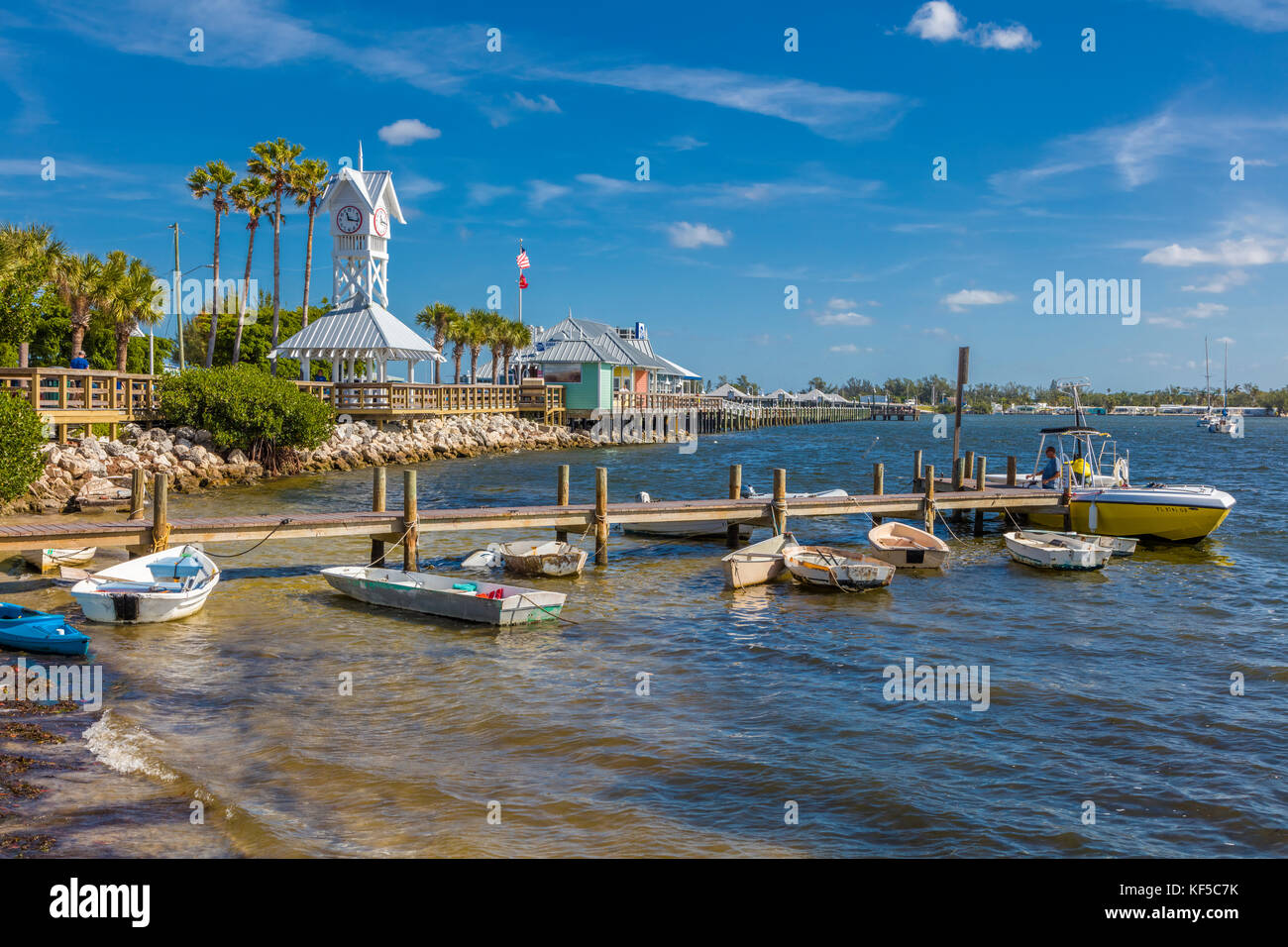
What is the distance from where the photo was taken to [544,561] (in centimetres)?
1986

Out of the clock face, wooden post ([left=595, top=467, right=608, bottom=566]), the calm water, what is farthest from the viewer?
the clock face

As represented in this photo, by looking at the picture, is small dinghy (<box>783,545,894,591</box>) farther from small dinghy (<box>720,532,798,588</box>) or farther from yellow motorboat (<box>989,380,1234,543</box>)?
yellow motorboat (<box>989,380,1234,543</box>)

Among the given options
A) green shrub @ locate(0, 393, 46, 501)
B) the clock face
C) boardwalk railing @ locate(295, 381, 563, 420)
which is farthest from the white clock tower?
green shrub @ locate(0, 393, 46, 501)

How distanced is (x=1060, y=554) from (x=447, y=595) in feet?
46.2

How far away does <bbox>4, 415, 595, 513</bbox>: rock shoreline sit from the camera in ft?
88.1

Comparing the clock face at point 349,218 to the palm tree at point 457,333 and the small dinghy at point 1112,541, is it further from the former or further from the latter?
the small dinghy at point 1112,541

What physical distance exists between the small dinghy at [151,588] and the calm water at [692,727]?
1.28ft

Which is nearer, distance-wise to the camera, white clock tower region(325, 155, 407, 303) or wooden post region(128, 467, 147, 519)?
wooden post region(128, 467, 147, 519)

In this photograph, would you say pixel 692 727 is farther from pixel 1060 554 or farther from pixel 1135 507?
pixel 1135 507

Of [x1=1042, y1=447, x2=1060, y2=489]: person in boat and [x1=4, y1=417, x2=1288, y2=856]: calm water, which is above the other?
[x1=1042, y1=447, x2=1060, y2=489]: person in boat

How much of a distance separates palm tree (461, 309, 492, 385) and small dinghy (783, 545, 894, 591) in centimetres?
6328

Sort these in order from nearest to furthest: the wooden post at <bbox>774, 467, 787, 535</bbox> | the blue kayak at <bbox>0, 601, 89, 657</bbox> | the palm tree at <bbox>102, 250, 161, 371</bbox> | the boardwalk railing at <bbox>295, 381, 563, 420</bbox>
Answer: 1. the blue kayak at <bbox>0, 601, 89, 657</bbox>
2. the wooden post at <bbox>774, 467, 787, 535</bbox>
3. the palm tree at <bbox>102, 250, 161, 371</bbox>
4. the boardwalk railing at <bbox>295, 381, 563, 420</bbox>

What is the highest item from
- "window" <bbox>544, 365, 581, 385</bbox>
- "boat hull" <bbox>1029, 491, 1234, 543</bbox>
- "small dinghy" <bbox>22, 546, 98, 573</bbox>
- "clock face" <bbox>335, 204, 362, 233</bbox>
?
"clock face" <bbox>335, 204, 362, 233</bbox>

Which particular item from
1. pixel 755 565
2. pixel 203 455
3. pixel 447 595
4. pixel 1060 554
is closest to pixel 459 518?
pixel 447 595
